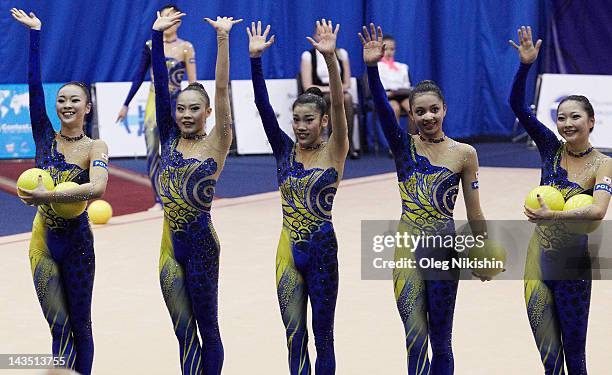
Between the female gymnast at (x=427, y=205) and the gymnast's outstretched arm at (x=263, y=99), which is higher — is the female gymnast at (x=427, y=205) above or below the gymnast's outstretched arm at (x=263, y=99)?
below

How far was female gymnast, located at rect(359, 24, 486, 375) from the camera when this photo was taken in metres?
4.91

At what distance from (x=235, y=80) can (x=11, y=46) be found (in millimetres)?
3082

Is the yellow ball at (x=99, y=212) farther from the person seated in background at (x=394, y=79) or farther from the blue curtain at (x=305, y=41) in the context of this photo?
the person seated in background at (x=394, y=79)

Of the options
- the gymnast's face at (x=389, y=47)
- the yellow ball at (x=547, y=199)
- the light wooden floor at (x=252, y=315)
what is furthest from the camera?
the gymnast's face at (x=389, y=47)

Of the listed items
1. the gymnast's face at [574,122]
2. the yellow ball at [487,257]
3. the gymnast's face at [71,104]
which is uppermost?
the gymnast's face at [71,104]

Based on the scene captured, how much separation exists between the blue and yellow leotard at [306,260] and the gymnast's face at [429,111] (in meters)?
0.47

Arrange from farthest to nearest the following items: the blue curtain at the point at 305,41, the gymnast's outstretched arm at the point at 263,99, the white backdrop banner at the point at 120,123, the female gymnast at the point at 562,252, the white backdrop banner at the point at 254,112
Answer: the white backdrop banner at the point at 254,112, the blue curtain at the point at 305,41, the white backdrop banner at the point at 120,123, the gymnast's outstretched arm at the point at 263,99, the female gymnast at the point at 562,252

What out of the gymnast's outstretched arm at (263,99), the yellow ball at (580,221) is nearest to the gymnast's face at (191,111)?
the gymnast's outstretched arm at (263,99)

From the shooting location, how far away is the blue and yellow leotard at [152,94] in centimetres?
962

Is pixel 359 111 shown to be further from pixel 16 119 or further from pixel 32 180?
pixel 32 180

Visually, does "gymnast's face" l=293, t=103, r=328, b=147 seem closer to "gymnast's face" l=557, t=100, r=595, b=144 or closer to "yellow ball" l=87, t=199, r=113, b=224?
"gymnast's face" l=557, t=100, r=595, b=144

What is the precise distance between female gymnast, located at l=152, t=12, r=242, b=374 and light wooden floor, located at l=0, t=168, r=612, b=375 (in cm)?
88

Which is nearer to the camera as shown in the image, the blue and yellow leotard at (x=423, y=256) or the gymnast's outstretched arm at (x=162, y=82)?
the blue and yellow leotard at (x=423, y=256)

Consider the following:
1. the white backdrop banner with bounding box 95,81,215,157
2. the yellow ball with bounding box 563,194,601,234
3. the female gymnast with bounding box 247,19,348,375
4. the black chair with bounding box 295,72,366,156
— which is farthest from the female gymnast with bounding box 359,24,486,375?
the black chair with bounding box 295,72,366,156
